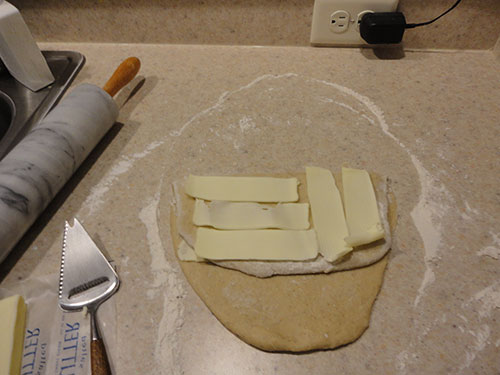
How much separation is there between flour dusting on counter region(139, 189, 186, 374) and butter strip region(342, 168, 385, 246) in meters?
0.32

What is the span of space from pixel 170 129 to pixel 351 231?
0.50 meters

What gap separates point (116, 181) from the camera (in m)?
0.73

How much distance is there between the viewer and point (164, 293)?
1.91 ft

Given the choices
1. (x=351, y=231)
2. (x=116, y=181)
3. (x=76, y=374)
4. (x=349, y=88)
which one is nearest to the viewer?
(x=76, y=374)

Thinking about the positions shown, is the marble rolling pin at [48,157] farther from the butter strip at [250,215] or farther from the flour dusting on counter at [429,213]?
the flour dusting on counter at [429,213]

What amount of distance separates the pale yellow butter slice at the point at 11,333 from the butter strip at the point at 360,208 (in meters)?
0.56

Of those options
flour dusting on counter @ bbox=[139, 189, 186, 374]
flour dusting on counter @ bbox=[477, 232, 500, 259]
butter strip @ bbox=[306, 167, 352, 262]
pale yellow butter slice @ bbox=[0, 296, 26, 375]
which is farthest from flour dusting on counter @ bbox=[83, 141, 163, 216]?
flour dusting on counter @ bbox=[477, 232, 500, 259]

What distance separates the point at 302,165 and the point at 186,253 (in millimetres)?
326

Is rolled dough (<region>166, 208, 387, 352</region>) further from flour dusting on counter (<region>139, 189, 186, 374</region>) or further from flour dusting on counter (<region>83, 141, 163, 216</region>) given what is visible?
flour dusting on counter (<region>83, 141, 163, 216</region>)

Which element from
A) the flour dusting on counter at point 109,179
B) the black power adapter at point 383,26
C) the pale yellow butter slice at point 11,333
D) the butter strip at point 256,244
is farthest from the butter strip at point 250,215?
the black power adapter at point 383,26

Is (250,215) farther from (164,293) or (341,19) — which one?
(341,19)

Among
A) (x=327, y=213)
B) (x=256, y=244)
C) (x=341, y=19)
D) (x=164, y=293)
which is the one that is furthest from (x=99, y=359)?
(x=341, y=19)

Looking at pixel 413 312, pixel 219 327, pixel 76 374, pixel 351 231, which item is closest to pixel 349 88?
pixel 351 231

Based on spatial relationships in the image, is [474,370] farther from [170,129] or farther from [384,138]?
[170,129]
